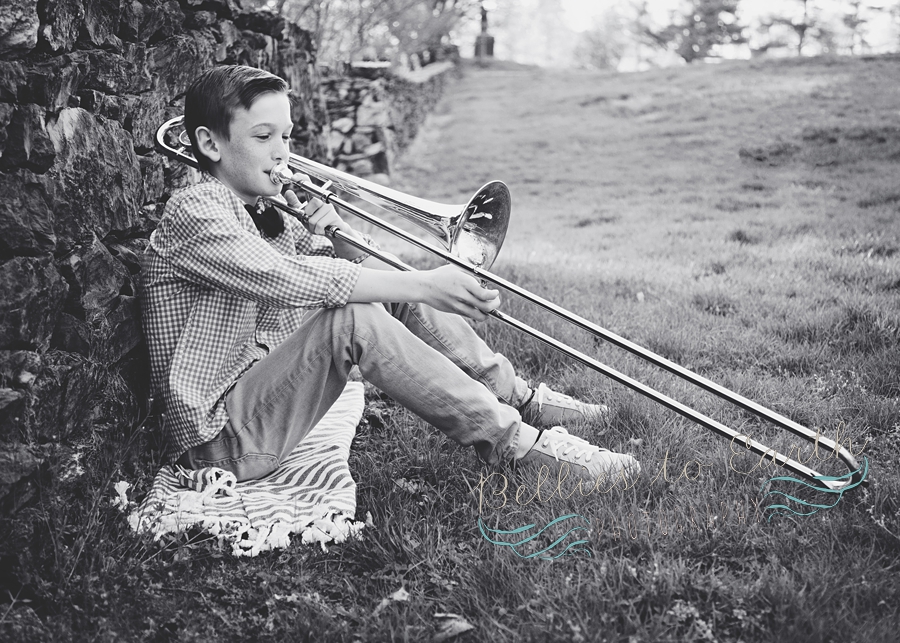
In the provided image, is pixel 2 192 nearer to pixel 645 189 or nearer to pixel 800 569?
pixel 800 569

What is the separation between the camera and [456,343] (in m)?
2.78

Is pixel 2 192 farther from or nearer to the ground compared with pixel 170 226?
farther from the ground

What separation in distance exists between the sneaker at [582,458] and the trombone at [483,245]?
246mm

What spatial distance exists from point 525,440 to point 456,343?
0.49 m

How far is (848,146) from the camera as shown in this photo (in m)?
8.86

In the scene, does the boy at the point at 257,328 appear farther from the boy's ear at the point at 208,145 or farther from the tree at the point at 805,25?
the tree at the point at 805,25

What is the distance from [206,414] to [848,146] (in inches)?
351

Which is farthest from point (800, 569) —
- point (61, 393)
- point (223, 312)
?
point (61, 393)

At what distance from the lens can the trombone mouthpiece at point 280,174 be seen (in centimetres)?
244

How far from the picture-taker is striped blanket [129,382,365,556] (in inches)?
85.0

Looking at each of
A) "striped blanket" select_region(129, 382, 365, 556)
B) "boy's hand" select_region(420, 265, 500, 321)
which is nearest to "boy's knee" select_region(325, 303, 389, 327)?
"boy's hand" select_region(420, 265, 500, 321)

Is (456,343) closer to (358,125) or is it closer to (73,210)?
(73,210)

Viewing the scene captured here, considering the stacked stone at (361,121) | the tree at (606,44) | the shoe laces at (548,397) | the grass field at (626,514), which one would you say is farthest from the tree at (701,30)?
the shoe laces at (548,397)

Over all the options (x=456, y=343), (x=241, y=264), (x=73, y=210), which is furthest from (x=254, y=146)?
(x=456, y=343)
